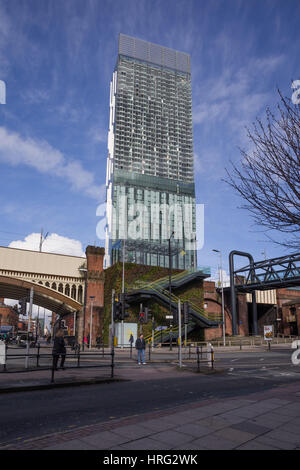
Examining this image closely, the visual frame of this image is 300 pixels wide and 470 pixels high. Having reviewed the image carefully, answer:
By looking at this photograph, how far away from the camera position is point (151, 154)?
141625 millimetres

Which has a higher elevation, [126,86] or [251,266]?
[126,86]

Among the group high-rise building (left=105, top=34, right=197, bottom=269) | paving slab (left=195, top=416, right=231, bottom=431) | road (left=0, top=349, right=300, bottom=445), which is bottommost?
road (left=0, top=349, right=300, bottom=445)

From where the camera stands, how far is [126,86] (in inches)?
5679

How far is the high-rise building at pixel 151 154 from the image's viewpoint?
400 ft

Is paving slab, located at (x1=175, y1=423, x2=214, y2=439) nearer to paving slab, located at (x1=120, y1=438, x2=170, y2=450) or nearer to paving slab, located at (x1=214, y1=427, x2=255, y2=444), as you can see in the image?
paving slab, located at (x1=214, y1=427, x2=255, y2=444)

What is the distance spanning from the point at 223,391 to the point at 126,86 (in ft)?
489

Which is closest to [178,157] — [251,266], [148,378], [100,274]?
[251,266]

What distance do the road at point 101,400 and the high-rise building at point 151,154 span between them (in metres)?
95.8

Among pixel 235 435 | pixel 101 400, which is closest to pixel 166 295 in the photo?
pixel 101 400

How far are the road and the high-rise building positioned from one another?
9581 cm

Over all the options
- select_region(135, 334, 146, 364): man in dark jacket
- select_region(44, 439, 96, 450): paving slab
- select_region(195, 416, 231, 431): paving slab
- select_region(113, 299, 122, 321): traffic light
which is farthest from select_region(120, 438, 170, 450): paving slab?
select_region(135, 334, 146, 364): man in dark jacket

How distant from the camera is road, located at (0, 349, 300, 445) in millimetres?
6242
